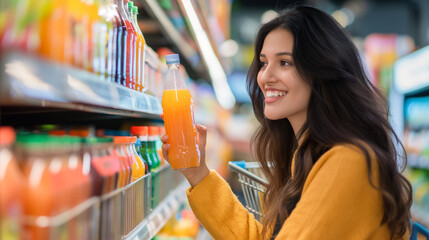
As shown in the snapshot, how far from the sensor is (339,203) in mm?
1200

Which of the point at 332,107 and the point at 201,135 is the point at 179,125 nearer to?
the point at 201,135

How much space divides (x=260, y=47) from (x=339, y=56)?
0.48 m

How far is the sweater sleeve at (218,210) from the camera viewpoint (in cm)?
167

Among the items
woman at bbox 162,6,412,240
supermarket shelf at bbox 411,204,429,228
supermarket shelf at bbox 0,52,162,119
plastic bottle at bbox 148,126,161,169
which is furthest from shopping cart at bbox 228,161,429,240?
supermarket shelf at bbox 411,204,429,228

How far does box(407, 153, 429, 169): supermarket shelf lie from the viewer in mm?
4125

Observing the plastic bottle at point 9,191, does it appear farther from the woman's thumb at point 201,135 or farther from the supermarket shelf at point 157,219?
the woman's thumb at point 201,135

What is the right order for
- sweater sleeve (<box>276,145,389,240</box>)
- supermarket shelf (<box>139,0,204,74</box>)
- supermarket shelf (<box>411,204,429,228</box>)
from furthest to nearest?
supermarket shelf (<box>411,204,429,228</box>) → supermarket shelf (<box>139,0,204,74</box>) → sweater sleeve (<box>276,145,389,240</box>)

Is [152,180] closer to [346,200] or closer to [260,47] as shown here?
[260,47]

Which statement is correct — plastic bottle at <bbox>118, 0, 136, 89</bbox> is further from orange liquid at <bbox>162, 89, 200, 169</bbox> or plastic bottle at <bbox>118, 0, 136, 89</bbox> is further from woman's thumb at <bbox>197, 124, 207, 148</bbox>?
woman's thumb at <bbox>197, 124, 207, 148</bbox>

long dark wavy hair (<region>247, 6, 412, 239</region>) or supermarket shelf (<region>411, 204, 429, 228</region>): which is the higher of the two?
long dark wavy hair (<region>247, 6, 412, 239</region>)

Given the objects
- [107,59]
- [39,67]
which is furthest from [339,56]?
[39,67]

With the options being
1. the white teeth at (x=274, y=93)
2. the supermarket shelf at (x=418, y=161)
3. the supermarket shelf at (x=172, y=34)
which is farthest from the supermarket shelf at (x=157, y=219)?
the supermarket shelf at (x=418, y=161)

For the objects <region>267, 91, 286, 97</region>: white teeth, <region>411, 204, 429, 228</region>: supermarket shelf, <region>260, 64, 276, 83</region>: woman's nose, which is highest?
<region>260, 64, 276, 83</region>: woman's nose

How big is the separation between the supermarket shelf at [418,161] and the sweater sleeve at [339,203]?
10.6 feet
